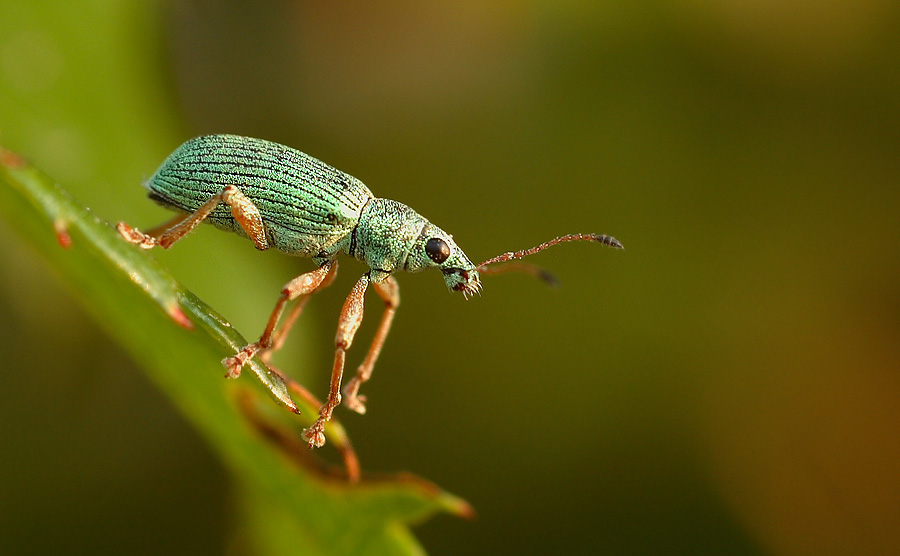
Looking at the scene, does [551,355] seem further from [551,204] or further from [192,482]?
[192,482]

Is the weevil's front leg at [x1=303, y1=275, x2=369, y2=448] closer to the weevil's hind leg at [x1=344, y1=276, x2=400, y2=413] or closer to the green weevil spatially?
the green weevil

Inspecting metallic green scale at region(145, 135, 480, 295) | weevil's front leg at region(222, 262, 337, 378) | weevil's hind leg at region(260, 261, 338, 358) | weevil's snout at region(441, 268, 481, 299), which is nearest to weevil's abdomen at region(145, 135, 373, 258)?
metallic green scale at region(145, 135, 480, 295)

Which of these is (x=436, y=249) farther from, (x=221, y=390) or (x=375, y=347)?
(x=221, y=390)

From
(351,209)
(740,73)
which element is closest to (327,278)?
(351,209)

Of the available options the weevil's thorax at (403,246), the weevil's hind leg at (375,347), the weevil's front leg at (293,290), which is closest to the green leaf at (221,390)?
the weevil's front leg at (293,290)

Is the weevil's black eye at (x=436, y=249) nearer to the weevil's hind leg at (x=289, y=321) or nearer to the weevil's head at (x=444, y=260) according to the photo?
the weevil's head at (x=444, y=260)

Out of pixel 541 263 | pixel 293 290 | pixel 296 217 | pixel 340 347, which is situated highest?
pixel 541 263

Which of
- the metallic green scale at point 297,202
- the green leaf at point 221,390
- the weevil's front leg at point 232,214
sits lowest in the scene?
the green leaf at point 221,390

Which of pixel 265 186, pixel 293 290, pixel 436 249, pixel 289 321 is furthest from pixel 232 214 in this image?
pixel 436 249
